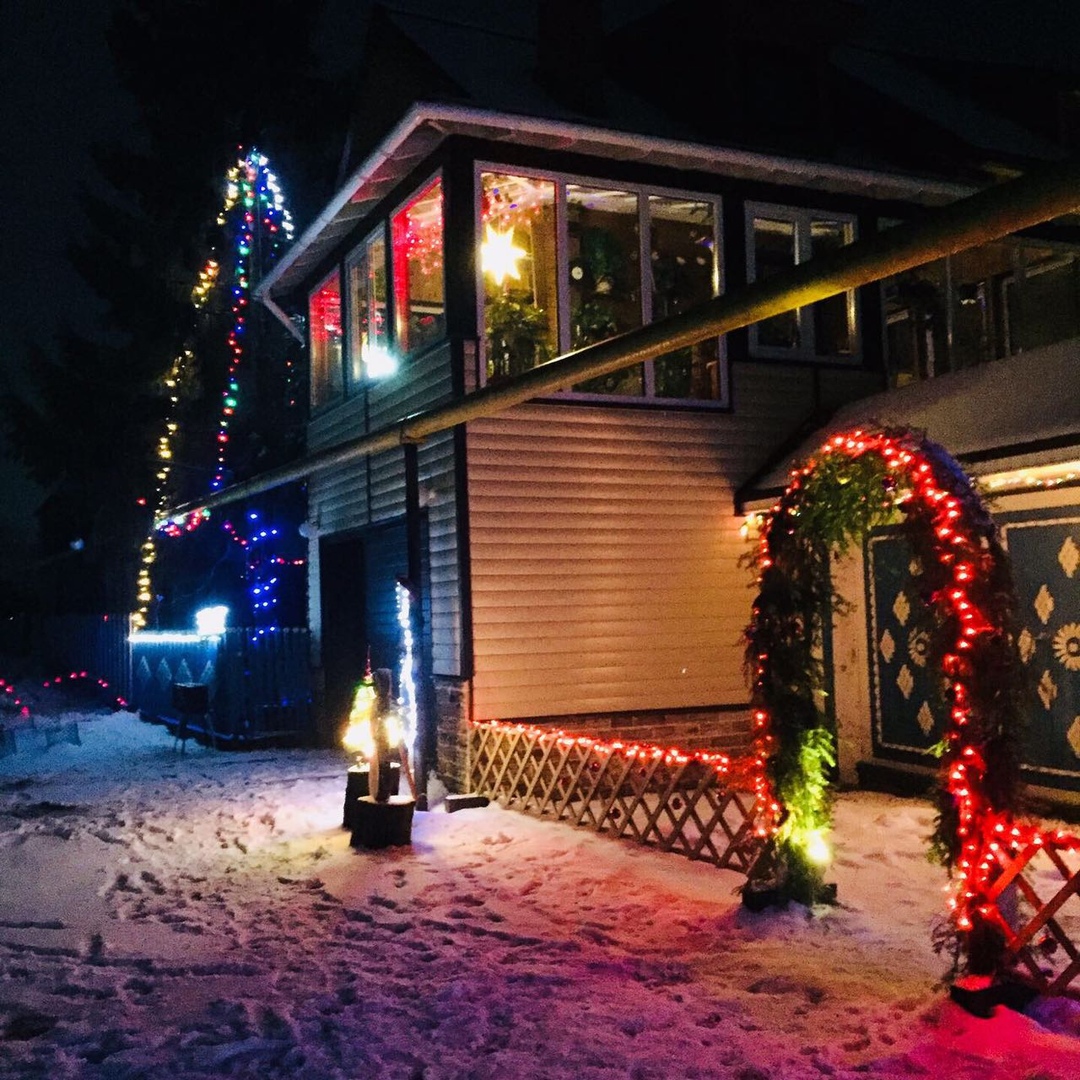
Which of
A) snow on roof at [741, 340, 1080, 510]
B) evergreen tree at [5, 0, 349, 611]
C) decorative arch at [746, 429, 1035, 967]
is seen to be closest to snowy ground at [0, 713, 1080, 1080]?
decorative arch at [746, 429, 1035, 967]

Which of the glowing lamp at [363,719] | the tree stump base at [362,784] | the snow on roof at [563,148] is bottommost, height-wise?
the tree stump base at [362,784]

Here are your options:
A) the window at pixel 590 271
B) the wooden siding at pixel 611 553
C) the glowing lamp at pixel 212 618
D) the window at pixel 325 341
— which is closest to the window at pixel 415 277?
the window at pixel 590 271

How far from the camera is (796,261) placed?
1248cm

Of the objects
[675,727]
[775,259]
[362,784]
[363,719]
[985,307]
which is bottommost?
[362,784]

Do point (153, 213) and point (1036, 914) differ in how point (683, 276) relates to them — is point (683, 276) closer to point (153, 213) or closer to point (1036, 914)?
point (1036, 914)

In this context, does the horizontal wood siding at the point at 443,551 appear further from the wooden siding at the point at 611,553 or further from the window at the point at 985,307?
the window at the point at 985,307

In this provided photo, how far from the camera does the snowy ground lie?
186 inches

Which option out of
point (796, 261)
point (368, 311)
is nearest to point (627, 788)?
point (796, 261)

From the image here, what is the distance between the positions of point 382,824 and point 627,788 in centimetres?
306

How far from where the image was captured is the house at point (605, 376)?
10727mm

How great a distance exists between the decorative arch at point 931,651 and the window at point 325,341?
31.3 ft

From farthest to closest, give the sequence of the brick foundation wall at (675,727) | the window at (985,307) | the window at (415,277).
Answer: the window at (985,307)
the window at (415,277)
the brick foundation wall at (675,727)

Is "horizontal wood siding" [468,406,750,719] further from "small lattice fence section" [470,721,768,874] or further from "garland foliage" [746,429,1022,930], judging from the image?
"garland foliage" [746,429,1022,930]

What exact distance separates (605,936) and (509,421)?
231 inches
